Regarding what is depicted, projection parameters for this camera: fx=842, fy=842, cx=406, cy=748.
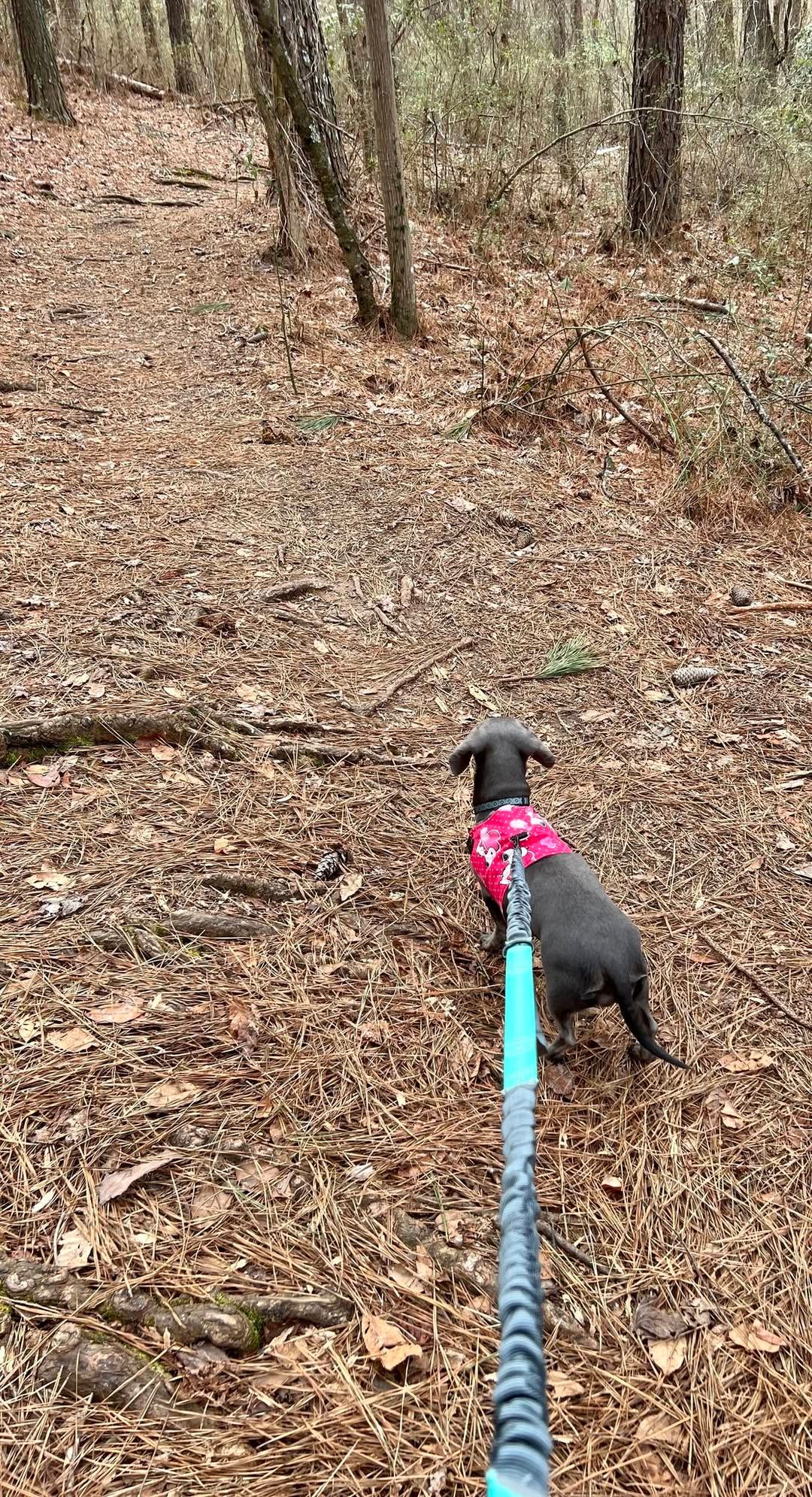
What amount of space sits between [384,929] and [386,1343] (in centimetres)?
113

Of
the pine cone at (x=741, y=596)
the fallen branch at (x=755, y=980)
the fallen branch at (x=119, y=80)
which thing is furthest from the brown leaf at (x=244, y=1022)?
the fallen branch at (x=119, y=80)

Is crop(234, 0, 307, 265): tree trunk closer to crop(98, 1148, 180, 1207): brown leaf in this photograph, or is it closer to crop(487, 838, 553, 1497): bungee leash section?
crop(98, 1148, 180, 1207): brown leaf

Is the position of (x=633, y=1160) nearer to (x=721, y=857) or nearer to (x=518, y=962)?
(x=518, y=962)

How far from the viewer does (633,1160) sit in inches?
80.2

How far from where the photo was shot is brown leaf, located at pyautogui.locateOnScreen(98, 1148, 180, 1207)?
5.81ft

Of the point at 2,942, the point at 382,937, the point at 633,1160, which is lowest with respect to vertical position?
the point at 633,1160

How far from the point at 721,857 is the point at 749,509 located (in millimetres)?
2901

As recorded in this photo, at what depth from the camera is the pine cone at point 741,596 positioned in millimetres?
4336

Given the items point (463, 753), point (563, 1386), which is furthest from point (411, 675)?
point (563, 1386)

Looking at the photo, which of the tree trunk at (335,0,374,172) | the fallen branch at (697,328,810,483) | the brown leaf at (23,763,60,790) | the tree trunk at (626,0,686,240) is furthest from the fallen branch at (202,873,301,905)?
the tree trunk at (626,0,686,240)

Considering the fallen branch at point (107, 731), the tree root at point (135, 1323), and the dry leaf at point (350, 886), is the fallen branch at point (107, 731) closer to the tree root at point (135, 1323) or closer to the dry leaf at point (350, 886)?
the dry leaf at point (350, 886)

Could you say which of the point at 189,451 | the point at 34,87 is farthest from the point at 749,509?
the point at 34,87

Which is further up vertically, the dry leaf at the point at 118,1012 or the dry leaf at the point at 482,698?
the dry leaf at the point at 118,1012

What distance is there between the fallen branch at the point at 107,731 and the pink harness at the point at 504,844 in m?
1.11
